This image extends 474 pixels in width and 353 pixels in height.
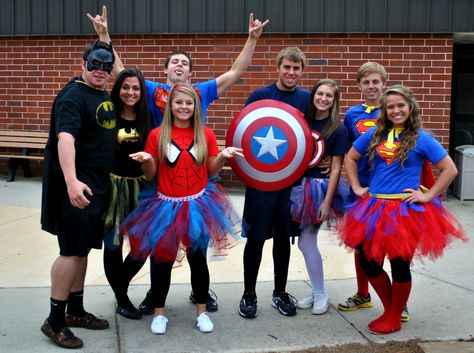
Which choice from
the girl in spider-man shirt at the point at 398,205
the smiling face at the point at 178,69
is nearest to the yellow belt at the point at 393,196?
the girl in spider-man shirt at the point at 398,205

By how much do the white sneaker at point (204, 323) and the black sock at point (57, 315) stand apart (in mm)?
852

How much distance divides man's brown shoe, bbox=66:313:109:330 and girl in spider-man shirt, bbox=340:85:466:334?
1.68 m

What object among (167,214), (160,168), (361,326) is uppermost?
(160,168)

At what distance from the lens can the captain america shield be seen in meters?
4.07

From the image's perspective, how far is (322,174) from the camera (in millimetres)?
4184

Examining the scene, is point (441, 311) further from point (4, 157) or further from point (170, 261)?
point (4, 157)

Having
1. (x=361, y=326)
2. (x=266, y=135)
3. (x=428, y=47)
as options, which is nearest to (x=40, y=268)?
(x=266, y=135)

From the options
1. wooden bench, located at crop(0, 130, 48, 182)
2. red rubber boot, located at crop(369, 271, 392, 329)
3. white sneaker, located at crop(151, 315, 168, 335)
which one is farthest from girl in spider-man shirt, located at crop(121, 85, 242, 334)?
wooden bench, located at crop(0, 130, 48, 182)

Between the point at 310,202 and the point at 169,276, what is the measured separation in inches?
41.7

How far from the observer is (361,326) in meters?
4.04

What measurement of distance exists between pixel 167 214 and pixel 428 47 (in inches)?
224

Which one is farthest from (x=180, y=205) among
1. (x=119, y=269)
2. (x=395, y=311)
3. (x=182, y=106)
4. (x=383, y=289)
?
(x=395, y=311)

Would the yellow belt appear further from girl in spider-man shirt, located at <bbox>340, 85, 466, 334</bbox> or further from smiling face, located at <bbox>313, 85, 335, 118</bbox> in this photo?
smiling face, located at <bbox>313, 85, 335, 118</bbox>

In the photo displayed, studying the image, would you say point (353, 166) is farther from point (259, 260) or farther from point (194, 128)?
point (194, 128)
